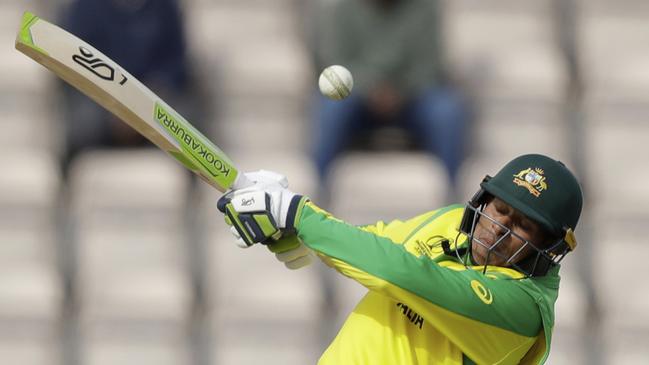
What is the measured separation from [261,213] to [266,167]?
2.45 m

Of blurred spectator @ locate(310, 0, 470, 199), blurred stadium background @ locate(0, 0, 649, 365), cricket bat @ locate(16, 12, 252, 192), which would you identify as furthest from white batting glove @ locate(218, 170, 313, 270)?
blurred spectator @ locate(310, 0, 470, 199)

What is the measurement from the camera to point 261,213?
2.99 m

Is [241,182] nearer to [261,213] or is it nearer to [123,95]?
[261,213]

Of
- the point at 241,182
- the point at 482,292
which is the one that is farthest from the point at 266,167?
the point at 482,292

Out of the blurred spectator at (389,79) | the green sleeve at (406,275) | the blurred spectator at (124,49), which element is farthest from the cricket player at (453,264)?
the blurred spectator at (124,49)

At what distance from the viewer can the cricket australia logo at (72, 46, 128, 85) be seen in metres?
3.17

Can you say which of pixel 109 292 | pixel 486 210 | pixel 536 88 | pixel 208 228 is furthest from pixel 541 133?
pixel 486 210

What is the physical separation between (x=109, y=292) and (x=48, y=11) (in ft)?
4.20

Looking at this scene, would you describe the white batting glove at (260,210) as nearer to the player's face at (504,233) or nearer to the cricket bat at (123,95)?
the cricket bat at (123,95)

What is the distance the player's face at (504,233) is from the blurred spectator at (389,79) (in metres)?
2.24

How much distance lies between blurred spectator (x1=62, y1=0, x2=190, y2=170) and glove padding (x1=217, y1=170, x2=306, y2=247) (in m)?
2.48

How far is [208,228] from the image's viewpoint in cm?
538

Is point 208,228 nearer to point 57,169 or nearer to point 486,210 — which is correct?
point 57,169

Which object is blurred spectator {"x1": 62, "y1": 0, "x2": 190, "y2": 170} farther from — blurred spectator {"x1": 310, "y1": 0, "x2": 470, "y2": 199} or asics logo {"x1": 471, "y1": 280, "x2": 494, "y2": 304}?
asics logo {"x1": 471, "y1": 280, "x2": 494, "y2": 304}
